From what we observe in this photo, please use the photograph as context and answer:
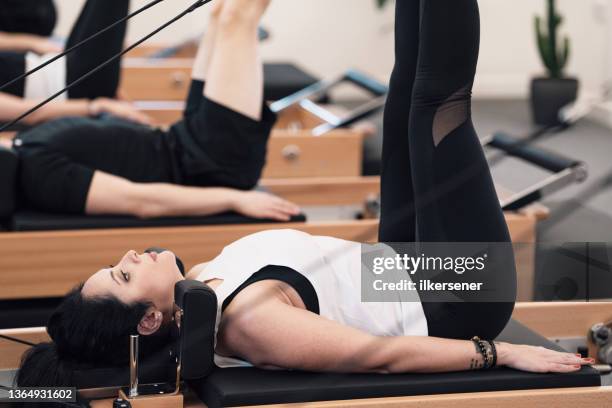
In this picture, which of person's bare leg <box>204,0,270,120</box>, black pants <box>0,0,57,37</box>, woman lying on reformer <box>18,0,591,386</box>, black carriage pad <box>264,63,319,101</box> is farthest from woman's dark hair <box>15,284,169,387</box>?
black carriage pad <box>264,63,319,101</box>

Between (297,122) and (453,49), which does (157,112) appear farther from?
(453,49)

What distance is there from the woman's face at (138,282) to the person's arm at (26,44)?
2.67m

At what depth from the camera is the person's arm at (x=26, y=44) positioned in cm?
442

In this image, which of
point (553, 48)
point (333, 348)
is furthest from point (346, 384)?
point (553, 48)

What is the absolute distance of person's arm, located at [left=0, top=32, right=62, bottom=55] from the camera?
4422 millimetres

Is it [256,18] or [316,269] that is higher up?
[256,18]

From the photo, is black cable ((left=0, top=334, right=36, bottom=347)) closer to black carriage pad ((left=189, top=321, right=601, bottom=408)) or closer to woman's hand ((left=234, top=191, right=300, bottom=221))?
black carriage pad ((left=189, top=321, right=601, bottom=408))

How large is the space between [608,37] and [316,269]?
15.9 feet

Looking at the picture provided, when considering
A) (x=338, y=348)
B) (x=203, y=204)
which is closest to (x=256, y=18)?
(x=203, y=204)

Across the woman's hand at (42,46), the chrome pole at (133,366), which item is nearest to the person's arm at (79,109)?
A: the woman's hand at (42,46)

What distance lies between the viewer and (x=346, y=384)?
1835 millimetres

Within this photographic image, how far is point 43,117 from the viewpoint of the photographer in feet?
12.3

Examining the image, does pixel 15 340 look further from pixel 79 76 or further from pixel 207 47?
pixel 79 76

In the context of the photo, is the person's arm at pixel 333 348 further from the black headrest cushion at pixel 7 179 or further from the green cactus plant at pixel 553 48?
the green cactus plant at pixel 553 48
